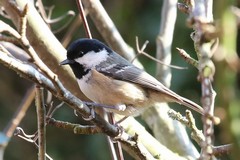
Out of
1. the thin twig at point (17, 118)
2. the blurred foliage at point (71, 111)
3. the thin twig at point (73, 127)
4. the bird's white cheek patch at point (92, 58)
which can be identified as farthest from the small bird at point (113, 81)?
the blurred foliage at point (71, 111)

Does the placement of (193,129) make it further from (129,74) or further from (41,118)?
(129,74)

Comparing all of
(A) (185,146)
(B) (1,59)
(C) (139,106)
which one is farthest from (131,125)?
(B) (1,59)

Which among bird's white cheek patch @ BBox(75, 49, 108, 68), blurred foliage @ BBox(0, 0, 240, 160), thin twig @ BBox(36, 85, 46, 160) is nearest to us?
thin twig @ BBox(36, 85, 46, 160)

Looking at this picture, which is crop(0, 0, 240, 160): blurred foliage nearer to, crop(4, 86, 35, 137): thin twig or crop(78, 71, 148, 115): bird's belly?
crop(78, 71, 148, 115): bird's belly

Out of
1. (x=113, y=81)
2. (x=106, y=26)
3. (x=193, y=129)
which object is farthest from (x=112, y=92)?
(x=193, y=129)

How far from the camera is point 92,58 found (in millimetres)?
2316

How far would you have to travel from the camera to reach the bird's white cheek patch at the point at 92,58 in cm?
226

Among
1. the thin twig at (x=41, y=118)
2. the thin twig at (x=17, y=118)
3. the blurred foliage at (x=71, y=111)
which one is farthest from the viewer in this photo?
the blurred foliage at (x=71, y=111)

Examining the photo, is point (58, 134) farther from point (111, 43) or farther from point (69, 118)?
point (111, 43)

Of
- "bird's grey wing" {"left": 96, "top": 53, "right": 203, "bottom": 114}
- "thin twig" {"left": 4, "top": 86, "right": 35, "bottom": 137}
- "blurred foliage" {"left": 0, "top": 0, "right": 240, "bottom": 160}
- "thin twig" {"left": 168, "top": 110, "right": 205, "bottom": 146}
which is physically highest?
"thin twig" {"left": 168, "top": 110, "right": 205, "bottom": 146}

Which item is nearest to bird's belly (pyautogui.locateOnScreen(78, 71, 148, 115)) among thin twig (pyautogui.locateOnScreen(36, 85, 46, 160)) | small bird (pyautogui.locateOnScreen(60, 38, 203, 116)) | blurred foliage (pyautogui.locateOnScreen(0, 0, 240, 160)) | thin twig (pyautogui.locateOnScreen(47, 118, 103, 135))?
small bird (pyautogui.locateOnScreen(60, 38, 203, 116))

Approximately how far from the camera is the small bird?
86.1 inches

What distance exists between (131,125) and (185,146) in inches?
11.0

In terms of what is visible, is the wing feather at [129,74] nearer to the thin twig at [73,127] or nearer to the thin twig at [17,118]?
the thin twig at [17,118]
